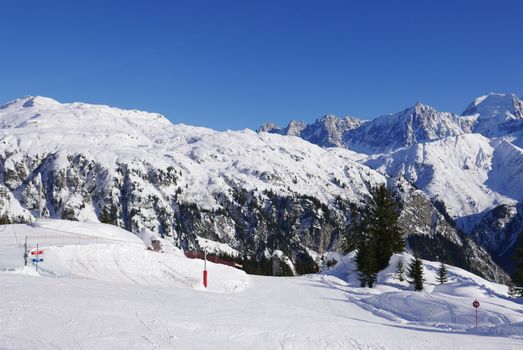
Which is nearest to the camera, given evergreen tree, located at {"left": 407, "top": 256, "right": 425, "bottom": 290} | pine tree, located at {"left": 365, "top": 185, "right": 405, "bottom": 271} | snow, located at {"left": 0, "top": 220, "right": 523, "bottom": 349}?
snow, located at {"left": 0, "top": 220, "right": 523, "bottom": 349}

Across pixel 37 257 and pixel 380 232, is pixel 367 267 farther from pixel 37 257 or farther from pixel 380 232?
pixel 37 257

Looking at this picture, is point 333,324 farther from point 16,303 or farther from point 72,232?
point 72,232

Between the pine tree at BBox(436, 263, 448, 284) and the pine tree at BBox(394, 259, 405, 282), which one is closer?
the pine tree at BBox(394, 259, 405, 282)

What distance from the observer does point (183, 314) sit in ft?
53.2

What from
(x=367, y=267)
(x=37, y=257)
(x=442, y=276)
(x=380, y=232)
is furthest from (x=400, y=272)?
(x=37, y=257)

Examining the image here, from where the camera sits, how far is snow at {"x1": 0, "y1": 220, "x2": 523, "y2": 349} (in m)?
13.0

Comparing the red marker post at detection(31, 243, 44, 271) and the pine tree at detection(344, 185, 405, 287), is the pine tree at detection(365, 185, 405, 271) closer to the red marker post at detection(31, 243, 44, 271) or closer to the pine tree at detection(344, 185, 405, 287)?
the pine tree at detection(344, 185, 405, 287)

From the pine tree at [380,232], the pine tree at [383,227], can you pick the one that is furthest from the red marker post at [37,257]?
the pine tree at [383,227]

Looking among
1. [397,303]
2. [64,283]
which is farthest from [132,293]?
[397,303]

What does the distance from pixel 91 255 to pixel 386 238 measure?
4008cm

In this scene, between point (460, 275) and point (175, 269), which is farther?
point (460, 275)

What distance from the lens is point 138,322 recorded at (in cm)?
1427

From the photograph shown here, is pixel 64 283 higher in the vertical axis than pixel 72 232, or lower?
lower

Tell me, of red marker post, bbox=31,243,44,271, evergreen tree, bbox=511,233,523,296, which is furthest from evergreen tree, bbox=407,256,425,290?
red marker post, bbox=31,243,44,271
